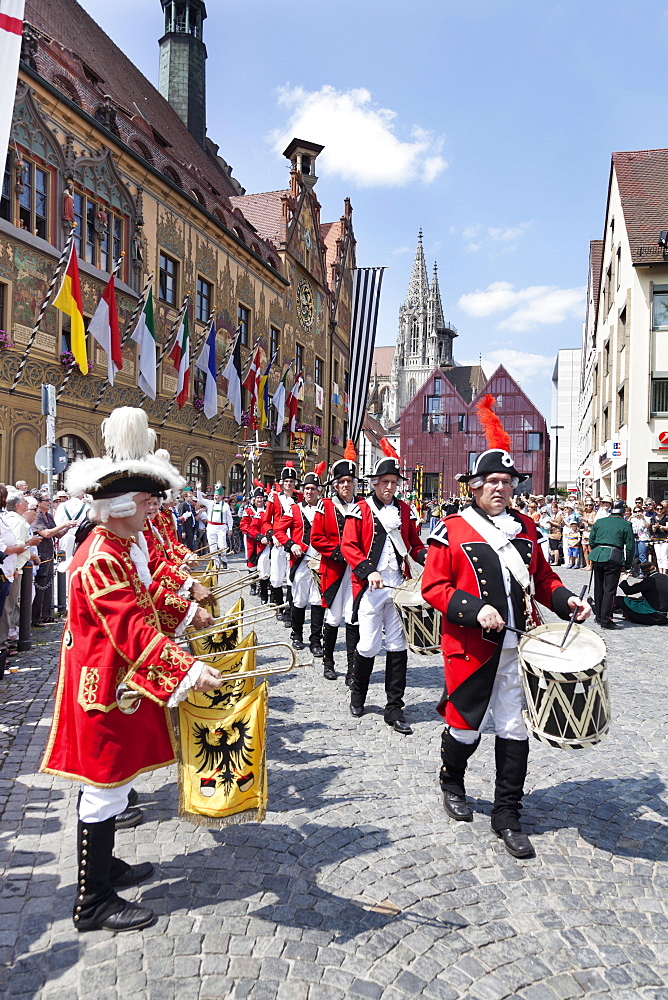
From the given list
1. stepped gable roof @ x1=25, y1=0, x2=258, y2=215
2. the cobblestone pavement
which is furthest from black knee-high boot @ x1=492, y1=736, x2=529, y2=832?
stepped gable roof @ x1=25, y1=0, x2=258, y2=215

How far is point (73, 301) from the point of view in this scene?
1511cm

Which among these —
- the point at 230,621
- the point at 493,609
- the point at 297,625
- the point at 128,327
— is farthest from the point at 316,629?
the point at 128,327

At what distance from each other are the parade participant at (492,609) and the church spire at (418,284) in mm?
115456

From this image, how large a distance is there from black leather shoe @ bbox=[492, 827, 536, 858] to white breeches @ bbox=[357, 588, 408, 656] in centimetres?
206

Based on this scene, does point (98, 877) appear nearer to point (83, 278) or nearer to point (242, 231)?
point (83, 278)

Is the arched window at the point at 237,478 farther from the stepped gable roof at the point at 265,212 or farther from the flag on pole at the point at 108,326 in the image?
the stepped gable roof at the point at 265,212

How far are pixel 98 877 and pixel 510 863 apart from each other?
1.97m

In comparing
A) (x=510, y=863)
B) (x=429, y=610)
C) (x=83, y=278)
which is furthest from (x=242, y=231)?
(x=510, y=863)

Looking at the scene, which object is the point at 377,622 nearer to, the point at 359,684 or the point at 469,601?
the point at 359,684

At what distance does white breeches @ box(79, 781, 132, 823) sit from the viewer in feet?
8.89

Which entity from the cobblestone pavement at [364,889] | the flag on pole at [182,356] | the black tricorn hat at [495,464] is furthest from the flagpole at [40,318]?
the black tricorn hat at [495,464]

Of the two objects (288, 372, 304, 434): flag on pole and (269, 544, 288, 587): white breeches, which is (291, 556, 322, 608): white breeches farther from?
(288, 372, 304, 434): flag on pole

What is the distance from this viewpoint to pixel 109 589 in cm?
265

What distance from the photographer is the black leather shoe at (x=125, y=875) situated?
304 cm
